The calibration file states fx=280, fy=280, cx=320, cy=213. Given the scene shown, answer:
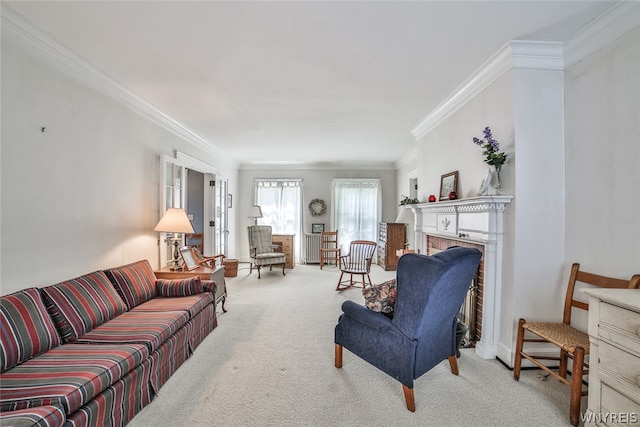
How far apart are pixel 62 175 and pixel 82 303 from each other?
1032 mm

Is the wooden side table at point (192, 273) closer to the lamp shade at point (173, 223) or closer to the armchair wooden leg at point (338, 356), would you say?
the lamp shade at point (173, 223)

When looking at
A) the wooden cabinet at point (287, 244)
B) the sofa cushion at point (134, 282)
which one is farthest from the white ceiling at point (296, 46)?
the wooden cabinet at point (287, 244)

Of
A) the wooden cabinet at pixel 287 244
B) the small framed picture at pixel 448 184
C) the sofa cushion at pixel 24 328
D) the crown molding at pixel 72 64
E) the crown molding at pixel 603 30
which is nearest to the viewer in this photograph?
the sofa cushion at pixel 24 328

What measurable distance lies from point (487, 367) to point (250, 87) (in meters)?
3.34

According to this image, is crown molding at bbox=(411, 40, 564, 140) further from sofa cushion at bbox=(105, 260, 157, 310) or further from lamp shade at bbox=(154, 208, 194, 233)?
sofa cushion at bbox=(105, 260, 157, 310)

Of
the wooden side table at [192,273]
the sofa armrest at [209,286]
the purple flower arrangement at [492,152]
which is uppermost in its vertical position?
the purple flower arrangement at [492,152]

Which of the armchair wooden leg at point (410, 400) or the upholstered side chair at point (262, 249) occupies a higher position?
the upholstered side chair at point (262, 249)

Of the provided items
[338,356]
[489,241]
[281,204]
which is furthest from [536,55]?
[281,204]

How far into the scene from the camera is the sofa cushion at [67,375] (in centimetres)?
133

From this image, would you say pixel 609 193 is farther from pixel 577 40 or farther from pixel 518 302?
pixel 577 40

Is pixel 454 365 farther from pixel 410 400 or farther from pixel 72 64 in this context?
pixel 72 64

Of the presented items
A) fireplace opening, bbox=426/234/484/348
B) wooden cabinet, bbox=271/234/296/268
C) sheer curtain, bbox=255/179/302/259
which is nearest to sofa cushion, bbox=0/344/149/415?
fireplace opening, bbox=426/234/484/348

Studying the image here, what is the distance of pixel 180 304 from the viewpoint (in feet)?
8.61

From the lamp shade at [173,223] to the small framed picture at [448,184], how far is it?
303 cm
